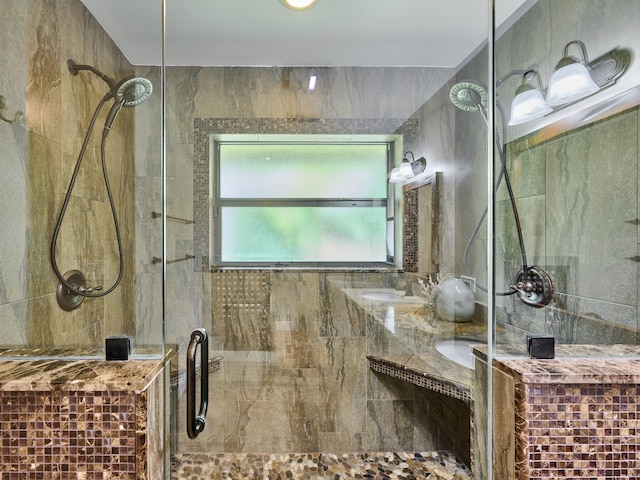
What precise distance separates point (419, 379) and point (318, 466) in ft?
2.18

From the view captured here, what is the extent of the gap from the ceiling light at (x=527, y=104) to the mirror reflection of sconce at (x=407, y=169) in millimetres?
743

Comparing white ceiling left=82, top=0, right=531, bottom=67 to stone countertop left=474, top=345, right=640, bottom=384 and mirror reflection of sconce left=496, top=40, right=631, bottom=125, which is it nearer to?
mirror reflection of sconce left=496, top=40, right=631, bottom=125

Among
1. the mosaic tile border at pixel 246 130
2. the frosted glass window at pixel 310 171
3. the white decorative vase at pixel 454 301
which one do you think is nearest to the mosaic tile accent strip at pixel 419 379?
the white decorative vase at pixel 454 301

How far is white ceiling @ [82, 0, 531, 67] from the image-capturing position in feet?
4.67

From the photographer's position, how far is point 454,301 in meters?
1.60

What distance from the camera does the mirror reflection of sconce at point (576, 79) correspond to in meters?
0.91

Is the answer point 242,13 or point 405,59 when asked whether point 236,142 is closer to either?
point 242,13

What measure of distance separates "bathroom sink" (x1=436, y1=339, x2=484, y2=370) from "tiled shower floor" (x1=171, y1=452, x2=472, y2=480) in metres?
0.45

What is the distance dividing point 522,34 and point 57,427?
1642 mm

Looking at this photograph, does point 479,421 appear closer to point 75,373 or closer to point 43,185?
point 75,373

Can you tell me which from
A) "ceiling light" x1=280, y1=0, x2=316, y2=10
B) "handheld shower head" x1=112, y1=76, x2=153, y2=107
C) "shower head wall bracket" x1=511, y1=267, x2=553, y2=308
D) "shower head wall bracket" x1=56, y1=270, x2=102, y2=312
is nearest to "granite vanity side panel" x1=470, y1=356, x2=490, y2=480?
"shower head wall bracket" x1=511, y1=267, x2=553, y2=308

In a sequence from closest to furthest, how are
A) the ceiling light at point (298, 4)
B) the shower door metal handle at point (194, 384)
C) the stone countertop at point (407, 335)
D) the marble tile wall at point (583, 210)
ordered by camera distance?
the marble tile wall at point (583, 210) → the shower door metal handle at point (194, 384) → the ceiling light at point (298, 4) → the stone countertop at point (407, 335)

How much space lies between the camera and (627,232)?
2.92ft

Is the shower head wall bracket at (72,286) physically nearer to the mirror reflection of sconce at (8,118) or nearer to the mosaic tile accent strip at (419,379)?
the mirror reflection of sconce at (8,118)
